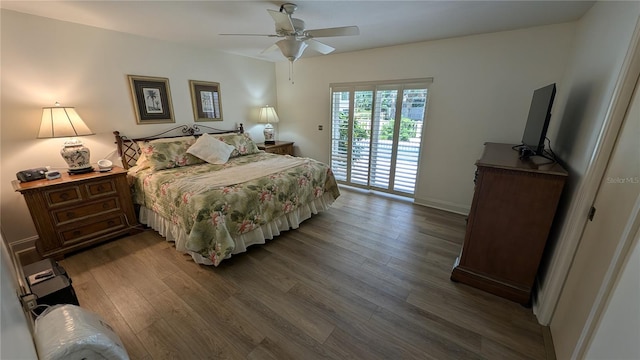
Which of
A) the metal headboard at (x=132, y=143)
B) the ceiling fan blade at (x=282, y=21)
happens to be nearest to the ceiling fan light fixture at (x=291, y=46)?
the ceiling fan blade at (x=282, y=21)

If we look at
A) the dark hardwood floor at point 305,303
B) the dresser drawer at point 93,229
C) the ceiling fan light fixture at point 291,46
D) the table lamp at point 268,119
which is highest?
the ceiling fan light fixture at point 291,46

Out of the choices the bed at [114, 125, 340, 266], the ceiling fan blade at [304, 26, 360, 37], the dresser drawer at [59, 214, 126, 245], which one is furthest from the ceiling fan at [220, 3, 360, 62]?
the dresser drawer at [59, 214, 126, 245]

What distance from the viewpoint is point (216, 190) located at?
227 cm

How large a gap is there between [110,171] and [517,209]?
3930 millimetres

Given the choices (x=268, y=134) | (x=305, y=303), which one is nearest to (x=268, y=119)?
(x=268, y=134)

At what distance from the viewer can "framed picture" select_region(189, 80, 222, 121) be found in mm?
3693

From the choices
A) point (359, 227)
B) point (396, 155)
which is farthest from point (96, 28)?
point (396, 155)

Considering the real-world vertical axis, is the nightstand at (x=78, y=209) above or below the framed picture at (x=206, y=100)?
below

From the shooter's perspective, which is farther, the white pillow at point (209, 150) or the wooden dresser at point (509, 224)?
the white pillow at point (209, 150)

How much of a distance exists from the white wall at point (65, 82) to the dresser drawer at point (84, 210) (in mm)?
558

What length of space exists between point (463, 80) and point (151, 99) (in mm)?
4202

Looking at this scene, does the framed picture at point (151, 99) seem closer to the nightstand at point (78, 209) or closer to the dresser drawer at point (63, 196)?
the nightstand at point (78, 209)

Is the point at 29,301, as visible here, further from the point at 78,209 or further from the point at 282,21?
the point at 282,21

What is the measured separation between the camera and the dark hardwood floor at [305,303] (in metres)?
1.54
